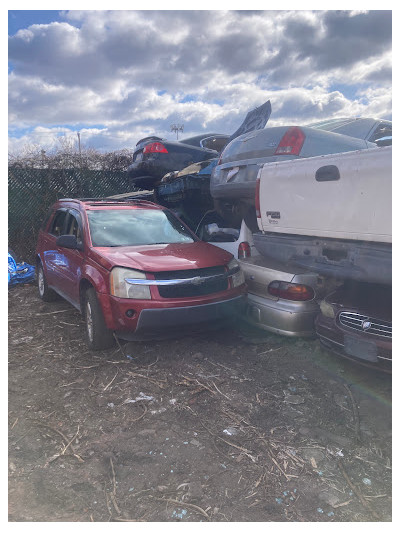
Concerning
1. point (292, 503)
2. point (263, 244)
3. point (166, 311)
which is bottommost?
point (292, 503)

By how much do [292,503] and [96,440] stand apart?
140cm

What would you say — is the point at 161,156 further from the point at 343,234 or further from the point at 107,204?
the point at 343,234

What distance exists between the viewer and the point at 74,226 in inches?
210

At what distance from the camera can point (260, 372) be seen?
155 inches

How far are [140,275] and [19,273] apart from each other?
4.88 metres

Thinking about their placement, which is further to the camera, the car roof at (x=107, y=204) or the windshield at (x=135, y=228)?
the car roof at (x=107, y=204)

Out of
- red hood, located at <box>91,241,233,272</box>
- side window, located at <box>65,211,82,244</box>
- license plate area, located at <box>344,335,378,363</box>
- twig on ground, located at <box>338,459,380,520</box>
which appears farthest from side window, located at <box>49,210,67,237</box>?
twig on ground, located at <box>338,459,380,520</box>

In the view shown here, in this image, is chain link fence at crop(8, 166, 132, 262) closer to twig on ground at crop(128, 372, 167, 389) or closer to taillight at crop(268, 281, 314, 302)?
twig on ground at crop(128, 372, 167, 389)

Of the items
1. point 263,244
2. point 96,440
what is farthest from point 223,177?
point 96,440

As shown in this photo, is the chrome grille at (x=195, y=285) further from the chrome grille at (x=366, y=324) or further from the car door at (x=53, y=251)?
the car door at (x=53, y=251)

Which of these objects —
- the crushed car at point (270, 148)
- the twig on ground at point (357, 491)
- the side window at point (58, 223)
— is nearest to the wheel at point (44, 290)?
the side window at point (58, 223)

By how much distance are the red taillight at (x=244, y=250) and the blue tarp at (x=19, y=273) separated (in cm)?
483

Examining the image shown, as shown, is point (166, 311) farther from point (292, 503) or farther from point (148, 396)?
point (292, 503)

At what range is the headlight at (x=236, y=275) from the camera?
4.62 meters
